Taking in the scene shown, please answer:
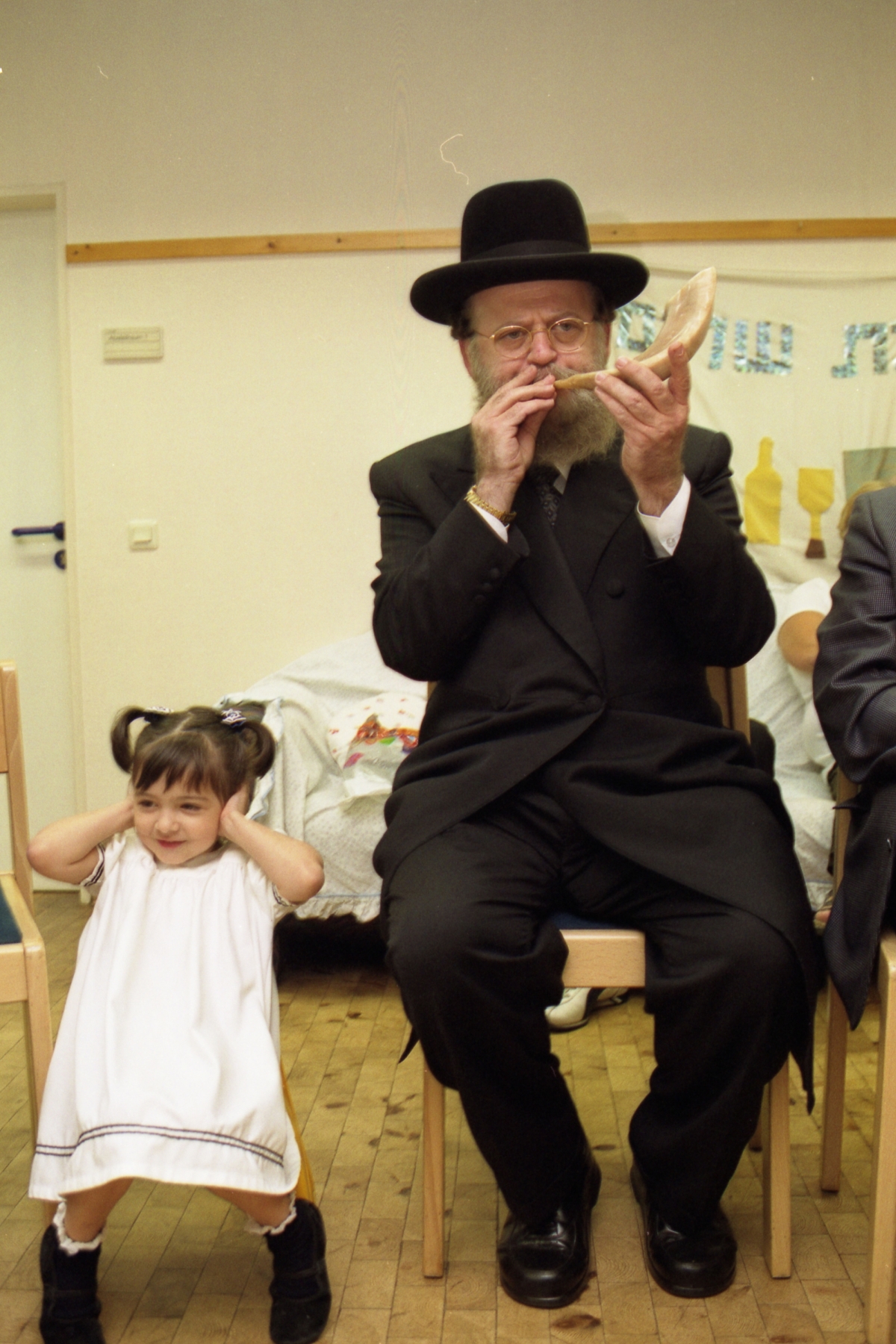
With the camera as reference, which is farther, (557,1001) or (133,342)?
(133,342)

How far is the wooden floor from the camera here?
→ 1.59 metres

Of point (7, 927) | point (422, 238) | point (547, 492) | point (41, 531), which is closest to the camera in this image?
point (7, 927)

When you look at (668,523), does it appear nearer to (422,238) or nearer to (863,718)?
(863,718)

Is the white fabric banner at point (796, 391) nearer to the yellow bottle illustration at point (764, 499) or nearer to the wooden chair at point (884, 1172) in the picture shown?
the yellow bottle illustration at point (764, 499)

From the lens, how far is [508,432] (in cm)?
172

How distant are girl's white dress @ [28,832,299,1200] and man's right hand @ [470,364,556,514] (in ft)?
2.09

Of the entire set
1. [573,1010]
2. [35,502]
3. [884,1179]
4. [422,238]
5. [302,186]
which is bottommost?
[573,1010]

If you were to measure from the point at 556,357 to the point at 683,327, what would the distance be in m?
0.22

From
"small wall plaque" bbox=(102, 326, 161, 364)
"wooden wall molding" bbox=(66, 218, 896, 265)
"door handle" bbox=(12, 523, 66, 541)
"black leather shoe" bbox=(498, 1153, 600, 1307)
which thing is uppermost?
"wooden wall molding" bbox=(66, 218, 896, 265)

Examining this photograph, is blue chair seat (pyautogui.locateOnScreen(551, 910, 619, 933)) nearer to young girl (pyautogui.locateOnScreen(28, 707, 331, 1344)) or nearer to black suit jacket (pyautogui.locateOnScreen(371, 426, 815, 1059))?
black suit jacket (pyautogui.locateOnScreen(371, 426, 815, 1059))

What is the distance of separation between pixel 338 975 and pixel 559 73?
2745 mm

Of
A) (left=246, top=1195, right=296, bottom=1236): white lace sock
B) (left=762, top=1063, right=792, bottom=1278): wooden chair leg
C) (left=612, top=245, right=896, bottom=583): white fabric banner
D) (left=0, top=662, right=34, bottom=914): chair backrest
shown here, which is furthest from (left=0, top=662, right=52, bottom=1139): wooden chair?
(left=612, top=245, right=896, bottom=583): white fabric banner

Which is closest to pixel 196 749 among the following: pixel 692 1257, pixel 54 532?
pixel 692 1257

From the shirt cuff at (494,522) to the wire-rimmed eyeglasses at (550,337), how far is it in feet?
0.95
